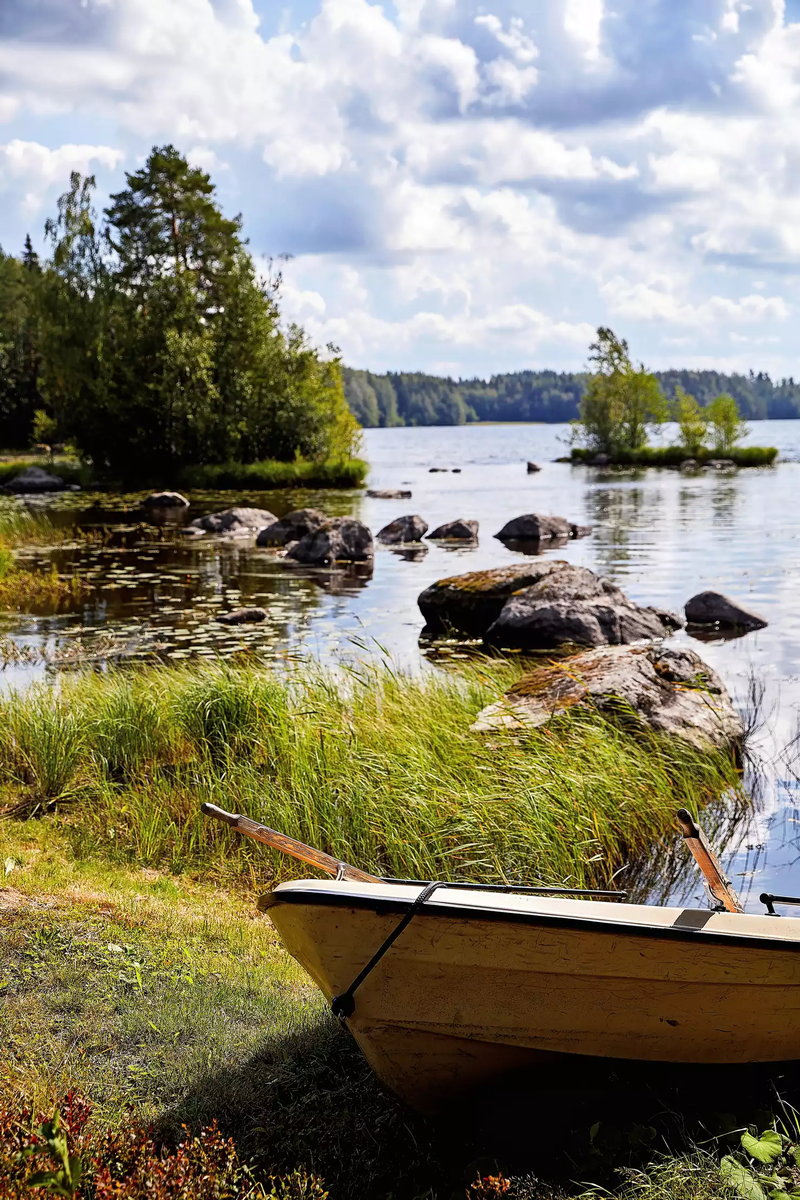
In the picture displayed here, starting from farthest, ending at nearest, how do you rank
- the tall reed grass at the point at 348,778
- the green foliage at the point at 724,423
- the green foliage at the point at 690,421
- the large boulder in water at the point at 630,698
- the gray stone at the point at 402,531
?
the green foliage at the point at 690,421, the green foliage at the point at 724,423, the gray stone at the point at 402,531, the large boulder in water at the point at 630,698, the tall reed grass at the point at 348,778

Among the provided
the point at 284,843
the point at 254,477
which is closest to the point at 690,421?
the point at 254,477

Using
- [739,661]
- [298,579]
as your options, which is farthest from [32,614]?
[739,661]

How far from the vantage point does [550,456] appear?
277 feet

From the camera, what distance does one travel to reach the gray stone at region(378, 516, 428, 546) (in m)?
27.1

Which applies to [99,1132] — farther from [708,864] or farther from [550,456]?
[550,456]

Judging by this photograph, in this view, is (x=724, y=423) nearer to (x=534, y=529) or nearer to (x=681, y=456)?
(x=681, y=456)

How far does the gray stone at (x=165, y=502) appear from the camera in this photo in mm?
34688

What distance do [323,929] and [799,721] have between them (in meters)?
7.79

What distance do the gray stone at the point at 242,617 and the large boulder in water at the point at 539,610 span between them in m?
2.56

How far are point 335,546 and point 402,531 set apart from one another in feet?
14.7

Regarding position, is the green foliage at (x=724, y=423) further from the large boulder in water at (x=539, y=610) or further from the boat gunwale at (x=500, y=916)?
the boat gunwale at (x=500, y=916)

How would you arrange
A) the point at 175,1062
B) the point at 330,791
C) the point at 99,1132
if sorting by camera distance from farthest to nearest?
the point at 330,791 < the point at 175,1062 < the point at 99,1132

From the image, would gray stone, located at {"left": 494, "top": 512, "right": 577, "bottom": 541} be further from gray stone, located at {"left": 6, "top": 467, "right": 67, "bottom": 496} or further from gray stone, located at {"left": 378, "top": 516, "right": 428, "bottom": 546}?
gray stone, located at {"left": 6, "top": 467, "right": 67, "bottom": 496}

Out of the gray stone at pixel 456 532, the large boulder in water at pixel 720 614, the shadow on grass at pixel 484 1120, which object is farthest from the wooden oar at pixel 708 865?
the gray stone at pixel 456 532
